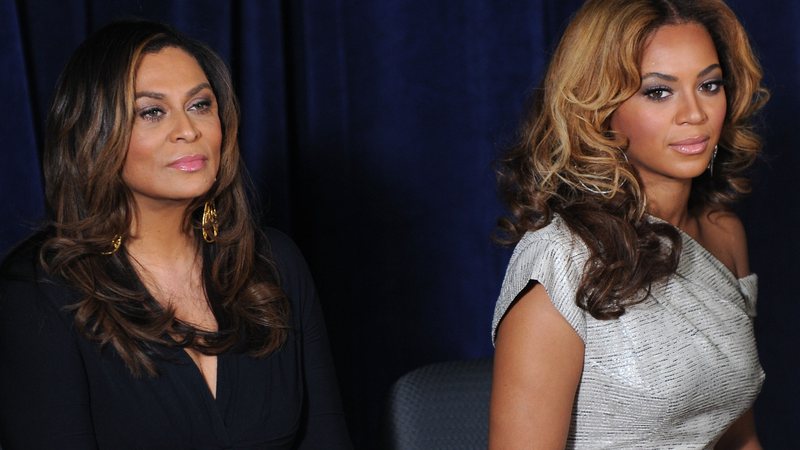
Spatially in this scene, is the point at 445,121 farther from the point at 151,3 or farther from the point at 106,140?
the point at 106,140

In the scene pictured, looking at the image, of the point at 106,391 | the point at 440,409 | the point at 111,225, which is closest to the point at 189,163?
the point at 111,225

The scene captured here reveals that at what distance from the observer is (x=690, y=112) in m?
1.87

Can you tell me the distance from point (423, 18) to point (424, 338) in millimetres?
872

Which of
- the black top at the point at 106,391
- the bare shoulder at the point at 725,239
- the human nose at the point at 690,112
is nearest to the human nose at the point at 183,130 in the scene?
the black top at the point at 106,391

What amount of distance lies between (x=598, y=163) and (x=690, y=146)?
0.16 metres

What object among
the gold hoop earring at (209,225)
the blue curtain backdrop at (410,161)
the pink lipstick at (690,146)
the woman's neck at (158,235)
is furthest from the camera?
the blue curtain backdrop at (410,161)

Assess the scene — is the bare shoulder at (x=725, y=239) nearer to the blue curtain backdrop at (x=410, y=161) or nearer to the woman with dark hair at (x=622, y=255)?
the woman with dark hair at (x=622, y=255)

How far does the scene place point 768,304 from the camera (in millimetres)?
2988

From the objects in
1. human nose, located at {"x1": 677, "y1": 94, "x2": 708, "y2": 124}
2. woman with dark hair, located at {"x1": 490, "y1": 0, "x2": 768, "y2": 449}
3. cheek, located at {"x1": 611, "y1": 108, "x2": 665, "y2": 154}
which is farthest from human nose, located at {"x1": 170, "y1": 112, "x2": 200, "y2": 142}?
human nose, located at {"x1": 677, "y1": 94, "x2": 708, "y2": 124}

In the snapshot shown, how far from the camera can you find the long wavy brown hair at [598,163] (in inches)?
71.8

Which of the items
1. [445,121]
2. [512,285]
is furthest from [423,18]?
[512,285]

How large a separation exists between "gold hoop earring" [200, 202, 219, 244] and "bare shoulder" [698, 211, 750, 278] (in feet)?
3.04

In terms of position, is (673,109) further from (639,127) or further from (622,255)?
(622,255)

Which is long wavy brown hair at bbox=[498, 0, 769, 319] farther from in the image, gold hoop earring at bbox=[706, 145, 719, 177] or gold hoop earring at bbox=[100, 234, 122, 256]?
gold hoop earring at bbox=[100, 234, 122, 256]
